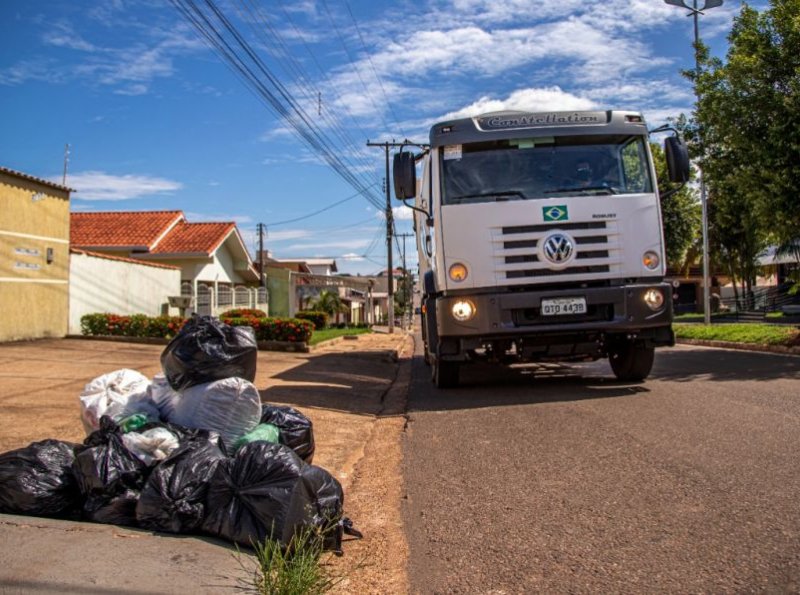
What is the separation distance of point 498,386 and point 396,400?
141 cm

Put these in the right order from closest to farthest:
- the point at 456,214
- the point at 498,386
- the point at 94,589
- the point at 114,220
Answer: the point at 94,589 < the point at 456,214 < the point at 498,386 < the point at 114,220

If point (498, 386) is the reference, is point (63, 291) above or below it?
above

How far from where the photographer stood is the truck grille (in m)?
8.21

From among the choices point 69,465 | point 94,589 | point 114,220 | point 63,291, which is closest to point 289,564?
point 94,589

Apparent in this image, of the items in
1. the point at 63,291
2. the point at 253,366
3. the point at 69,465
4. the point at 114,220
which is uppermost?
the point at 114,220

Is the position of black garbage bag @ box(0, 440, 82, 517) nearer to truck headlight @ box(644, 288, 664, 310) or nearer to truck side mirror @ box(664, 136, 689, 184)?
truck headlight @ box(644, 288, 664, 310)

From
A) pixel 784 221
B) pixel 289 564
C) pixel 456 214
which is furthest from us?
pixel 784 221

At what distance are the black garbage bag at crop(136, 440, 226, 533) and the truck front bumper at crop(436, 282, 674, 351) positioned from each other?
15.9 feet

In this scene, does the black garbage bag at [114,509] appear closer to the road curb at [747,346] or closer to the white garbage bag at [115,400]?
the white garbage bag at [115,400]

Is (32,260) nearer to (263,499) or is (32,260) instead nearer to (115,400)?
(115,400)

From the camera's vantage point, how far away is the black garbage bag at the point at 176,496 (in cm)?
358

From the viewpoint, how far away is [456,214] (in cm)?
837

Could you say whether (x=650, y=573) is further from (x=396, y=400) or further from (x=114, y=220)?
(x=114, y=220)

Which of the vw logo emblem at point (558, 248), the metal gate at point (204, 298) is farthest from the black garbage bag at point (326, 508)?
the metal gate at point (204, 298)
